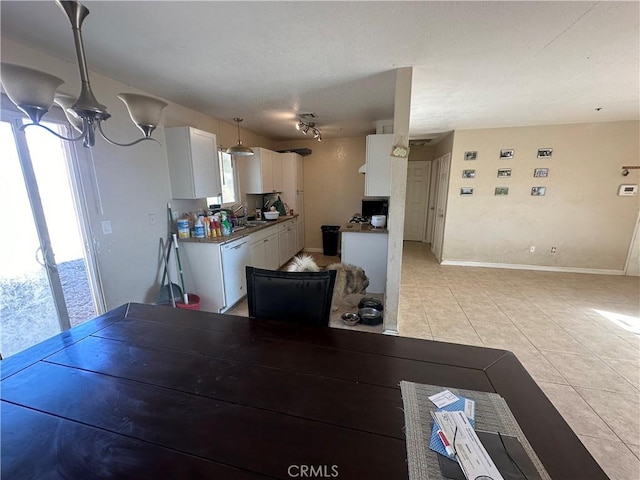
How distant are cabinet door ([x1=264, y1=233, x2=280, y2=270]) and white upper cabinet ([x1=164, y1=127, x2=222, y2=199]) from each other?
1243 mm

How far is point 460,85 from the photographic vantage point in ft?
8.73

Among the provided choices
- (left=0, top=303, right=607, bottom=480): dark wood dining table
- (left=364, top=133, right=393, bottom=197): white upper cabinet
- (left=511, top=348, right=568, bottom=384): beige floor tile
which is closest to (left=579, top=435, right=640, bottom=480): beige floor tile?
(left=511, top=348, right=568, bottom=384): beige floor tile

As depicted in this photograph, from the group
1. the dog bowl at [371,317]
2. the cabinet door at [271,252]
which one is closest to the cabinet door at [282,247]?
the cabinet door at [271,252]

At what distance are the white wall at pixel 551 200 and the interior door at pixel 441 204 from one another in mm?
215

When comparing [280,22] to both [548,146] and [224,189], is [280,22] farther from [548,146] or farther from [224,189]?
[548,146]

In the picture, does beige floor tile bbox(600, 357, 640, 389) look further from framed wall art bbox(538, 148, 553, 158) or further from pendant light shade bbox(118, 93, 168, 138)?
pendant light shade bbox(118, 93, 168, 138)

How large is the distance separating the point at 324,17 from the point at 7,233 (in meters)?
2.51

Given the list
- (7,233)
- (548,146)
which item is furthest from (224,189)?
(548,146)

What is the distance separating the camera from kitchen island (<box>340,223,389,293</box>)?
3.40 metres

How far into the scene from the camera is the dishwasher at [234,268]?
3.09 metres

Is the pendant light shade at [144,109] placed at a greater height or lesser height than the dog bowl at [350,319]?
greater

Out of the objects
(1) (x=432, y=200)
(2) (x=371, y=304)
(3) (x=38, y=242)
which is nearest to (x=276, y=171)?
(2) (x=371, y=304)

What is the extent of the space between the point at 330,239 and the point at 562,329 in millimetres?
3750

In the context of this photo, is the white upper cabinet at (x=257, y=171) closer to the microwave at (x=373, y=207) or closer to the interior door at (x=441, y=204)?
the microwave at (x=373, y=207)
